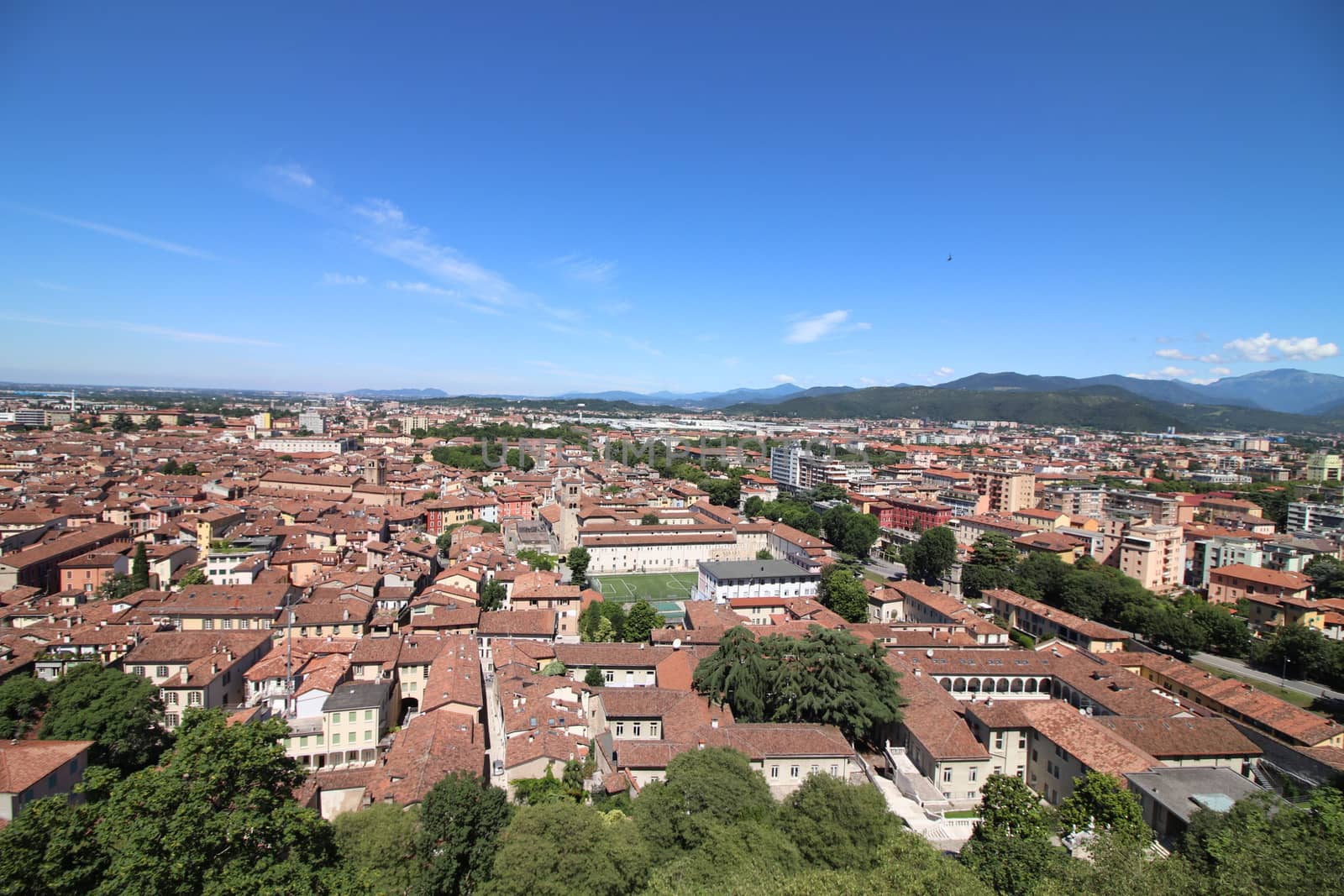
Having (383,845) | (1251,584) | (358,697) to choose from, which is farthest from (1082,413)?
(383,845)

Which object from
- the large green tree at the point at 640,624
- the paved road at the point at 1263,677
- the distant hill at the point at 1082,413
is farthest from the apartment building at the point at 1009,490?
the distant hill at the point at 1082,413

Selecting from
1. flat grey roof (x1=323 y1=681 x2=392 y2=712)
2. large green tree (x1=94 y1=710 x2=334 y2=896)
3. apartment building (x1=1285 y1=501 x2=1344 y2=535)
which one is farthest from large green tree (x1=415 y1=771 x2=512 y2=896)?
apartment building (x1=1285 y1=501 x2=1344 y2=535)

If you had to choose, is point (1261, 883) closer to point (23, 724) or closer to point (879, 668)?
point (879, 668)

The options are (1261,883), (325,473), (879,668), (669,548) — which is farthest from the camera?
(325,473)

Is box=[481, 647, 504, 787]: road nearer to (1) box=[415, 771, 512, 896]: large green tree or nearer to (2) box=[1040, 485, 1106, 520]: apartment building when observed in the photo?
(1) box=[415, 771, 512, 896]: large green tree

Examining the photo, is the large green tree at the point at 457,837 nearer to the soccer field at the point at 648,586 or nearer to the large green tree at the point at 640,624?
the large green tree at the point at 640,624

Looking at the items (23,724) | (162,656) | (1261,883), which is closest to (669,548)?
(162,656)

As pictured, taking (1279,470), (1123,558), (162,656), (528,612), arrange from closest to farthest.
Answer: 1. (162,656)
2. (528,612)
3. (1123,558)
4. (1279,470)
